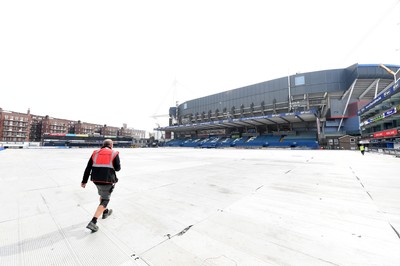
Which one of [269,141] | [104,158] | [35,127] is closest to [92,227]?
[104,158]

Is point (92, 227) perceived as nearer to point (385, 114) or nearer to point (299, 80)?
point (385, 114)

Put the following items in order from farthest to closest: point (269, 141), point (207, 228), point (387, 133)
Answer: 1. point (269, 141)
2. point (387, 133)
3. point (207, 228)

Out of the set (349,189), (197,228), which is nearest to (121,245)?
(197,228)

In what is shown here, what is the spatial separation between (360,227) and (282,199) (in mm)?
1465

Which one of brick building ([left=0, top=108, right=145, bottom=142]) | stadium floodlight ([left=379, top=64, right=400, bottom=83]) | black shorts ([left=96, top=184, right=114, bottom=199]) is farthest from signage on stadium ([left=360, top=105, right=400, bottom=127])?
brick building ([left=0, top=108, right=145, bottom=142])

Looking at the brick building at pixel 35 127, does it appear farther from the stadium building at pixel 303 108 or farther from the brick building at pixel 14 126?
the stadium building at pixel 303 108

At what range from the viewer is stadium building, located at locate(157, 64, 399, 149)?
3656cm

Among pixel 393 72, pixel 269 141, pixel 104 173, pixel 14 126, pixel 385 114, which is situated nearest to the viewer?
pixel 104 173

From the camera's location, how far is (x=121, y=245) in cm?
211

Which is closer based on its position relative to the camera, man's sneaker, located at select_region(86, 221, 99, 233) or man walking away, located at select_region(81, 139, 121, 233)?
man's sneaker, located at select_region(86, 221, 99, 233)

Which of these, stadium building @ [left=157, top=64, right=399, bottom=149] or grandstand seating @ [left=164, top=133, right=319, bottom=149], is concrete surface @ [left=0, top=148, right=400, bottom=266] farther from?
stadium building @ [left=157, top=64, right=399, bottom=149]

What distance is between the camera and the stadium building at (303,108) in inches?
1439

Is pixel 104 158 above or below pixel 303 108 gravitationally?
below

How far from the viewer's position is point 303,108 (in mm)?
44312
